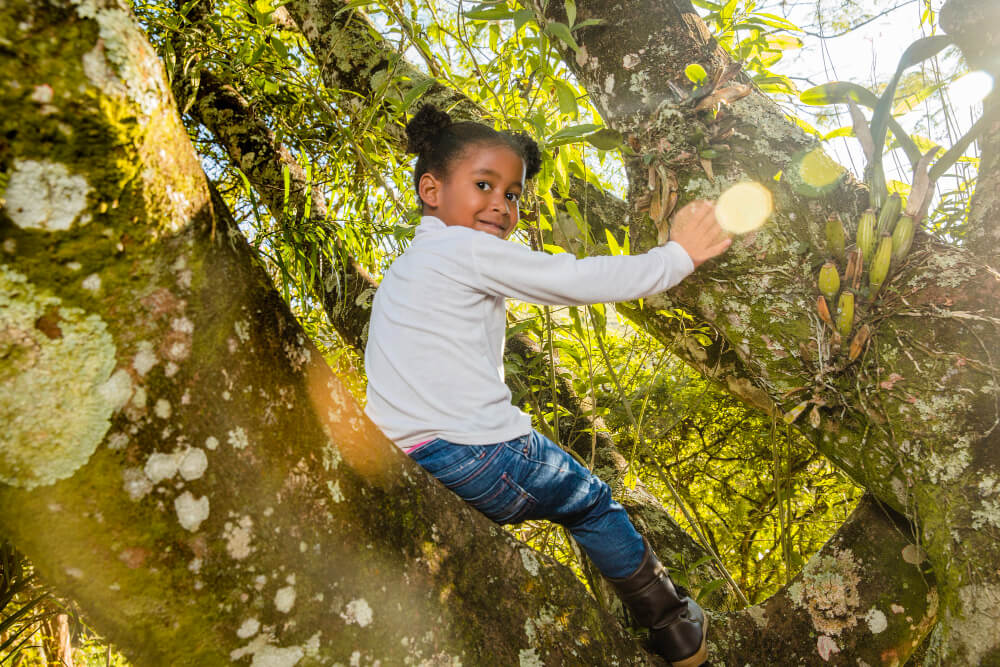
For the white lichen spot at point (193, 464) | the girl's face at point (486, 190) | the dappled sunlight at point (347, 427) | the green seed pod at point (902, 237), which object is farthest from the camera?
the girl's face at point (486, 190)

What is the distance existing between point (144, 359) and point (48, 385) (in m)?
0.10

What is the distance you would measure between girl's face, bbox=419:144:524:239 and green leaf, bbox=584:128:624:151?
29 centimetres

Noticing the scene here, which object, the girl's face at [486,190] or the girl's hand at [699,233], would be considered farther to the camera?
the girl's face at [486,190]

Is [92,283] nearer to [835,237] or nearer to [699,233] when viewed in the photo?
[699,233]

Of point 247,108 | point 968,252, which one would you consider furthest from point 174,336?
point 247,108

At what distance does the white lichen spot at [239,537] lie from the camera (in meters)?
0.81

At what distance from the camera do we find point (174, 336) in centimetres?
79

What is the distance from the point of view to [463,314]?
4.95 ft

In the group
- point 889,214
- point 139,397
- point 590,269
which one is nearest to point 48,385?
point 139,397

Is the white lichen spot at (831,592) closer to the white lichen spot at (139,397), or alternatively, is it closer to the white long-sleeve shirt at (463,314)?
the white long-sleeve shirt at (463,314)

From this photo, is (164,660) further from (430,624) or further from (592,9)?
(592,9)

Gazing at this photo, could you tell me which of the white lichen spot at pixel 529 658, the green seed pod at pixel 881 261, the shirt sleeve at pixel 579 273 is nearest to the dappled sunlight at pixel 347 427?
the white lichen spot at pixel 529 658

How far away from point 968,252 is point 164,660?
167 centimetres

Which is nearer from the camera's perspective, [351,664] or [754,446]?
[351,664]
